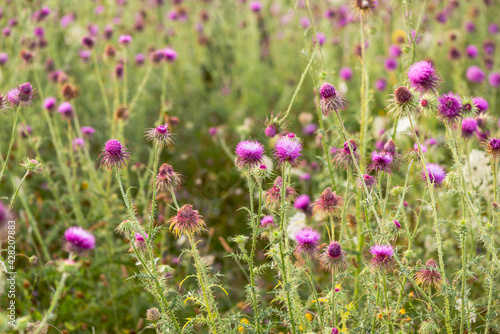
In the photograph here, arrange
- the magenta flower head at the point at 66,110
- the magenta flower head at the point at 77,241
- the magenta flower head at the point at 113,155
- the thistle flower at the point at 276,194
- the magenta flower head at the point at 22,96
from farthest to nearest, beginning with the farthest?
the magenta flower head at the point at 66,110 → the magenta flower head at the point at 22,96 → the thistle flower at the point at 276,194 → the magenta flower head at the point at 113,155 → the magenta flower head at the point at 77,241

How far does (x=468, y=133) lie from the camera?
259cm

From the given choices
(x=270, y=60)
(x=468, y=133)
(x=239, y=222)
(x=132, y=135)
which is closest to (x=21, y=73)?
(x=132, y=135)

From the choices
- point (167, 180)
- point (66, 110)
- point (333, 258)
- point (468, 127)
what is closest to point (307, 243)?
point (333, 258)

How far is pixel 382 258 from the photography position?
196 cm

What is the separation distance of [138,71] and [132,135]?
1177 millimetres

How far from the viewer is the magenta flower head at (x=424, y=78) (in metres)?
1.96

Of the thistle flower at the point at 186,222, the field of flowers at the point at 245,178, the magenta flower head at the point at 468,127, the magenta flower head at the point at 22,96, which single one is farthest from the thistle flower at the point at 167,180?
the magenta flower head at the point at 468,127

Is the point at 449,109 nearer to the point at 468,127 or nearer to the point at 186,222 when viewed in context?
the point at 468,127

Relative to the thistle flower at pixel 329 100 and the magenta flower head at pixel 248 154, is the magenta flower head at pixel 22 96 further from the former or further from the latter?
the thistle flower at pixel 329 100

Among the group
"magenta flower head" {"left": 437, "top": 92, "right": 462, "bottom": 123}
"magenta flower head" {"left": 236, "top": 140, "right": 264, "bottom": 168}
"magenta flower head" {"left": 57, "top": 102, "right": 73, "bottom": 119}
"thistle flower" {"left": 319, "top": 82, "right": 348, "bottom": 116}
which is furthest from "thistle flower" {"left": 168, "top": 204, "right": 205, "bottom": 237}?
"magenta flower head" {"left": 57, "top": 102, "right": 73, "bottom": 119}

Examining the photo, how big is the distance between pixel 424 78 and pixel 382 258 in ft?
2.74

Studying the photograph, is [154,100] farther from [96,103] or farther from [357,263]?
[357,263]

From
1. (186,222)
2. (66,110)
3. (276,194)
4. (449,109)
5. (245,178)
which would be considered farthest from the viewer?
(245,178)

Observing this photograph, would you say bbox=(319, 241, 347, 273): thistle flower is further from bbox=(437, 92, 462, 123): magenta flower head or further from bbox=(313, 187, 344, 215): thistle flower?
bbox=(437, 92, 462, 123): magenta flower head
